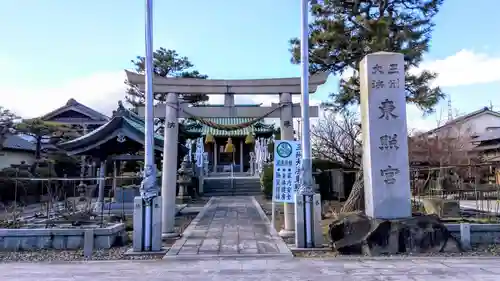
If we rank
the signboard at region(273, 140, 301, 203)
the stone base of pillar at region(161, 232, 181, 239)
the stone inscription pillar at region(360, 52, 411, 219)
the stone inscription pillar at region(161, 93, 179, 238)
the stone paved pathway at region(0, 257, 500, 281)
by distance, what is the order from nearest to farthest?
the stone paved pathway at region(0, 257, 500, 281)
the stone inscription pillar at region(360, 52, 411, 219)
the stone base of pillar at region(161, 232, 181, 239)
the signboard at region(273, 140, 301, 203)
the stone inscription pillar at region(161, 93, 179, 238)

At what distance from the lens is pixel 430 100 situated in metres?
16.1

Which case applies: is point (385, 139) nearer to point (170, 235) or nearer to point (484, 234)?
point (484, 234)

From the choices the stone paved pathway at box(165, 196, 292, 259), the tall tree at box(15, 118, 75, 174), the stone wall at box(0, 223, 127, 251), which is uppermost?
the tall tree at box(15, 118, 75, 174)

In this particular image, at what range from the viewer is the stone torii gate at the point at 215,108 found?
12.0 metres

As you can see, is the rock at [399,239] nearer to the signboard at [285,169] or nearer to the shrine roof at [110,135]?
the signboard at [285,169]

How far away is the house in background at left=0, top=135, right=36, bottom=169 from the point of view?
29.2m

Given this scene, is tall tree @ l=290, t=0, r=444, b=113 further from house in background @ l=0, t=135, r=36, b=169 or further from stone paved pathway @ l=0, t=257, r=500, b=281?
house in background @ l=0, t=135, r=36, b=169

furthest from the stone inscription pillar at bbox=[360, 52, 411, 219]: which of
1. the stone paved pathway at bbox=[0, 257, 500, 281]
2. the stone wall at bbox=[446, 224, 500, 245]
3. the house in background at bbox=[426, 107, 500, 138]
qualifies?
the house in background at bbox=[426, 107, 500, 138]

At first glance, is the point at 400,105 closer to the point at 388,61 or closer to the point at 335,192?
the point at 388,61

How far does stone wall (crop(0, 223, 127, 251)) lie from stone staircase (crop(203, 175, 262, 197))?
18.2 meters

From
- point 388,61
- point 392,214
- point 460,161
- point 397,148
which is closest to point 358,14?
point 388,61

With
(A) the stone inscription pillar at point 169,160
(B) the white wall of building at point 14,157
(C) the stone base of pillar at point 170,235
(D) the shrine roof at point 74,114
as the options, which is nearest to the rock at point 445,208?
(C) the stone base of pillar at point 170,235

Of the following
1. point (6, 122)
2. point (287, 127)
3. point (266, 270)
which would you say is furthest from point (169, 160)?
point (6, 122)

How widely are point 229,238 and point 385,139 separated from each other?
4.76 meters
